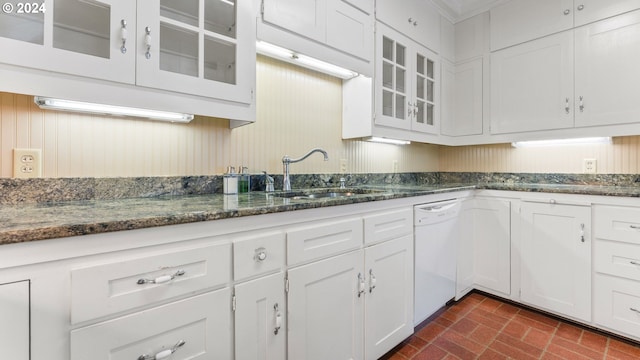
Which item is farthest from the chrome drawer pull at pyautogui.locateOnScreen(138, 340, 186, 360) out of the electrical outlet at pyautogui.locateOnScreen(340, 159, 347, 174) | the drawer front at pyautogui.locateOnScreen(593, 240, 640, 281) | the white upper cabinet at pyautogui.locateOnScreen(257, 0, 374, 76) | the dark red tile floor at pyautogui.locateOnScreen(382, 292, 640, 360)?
the drawer front at pyautogui.locateOnScreen(593, 240, 640, 281)

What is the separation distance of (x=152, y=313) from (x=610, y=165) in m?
3.15

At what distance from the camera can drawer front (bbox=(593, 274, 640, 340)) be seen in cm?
168

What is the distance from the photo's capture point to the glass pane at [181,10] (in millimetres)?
1162

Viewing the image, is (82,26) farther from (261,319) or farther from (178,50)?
(261,319)

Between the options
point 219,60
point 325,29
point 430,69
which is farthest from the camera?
point 430,69

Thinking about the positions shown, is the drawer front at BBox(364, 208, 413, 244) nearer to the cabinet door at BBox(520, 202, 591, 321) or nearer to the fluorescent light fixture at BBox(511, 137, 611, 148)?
the cabinet door at BBox(520, 202, 591, 321)

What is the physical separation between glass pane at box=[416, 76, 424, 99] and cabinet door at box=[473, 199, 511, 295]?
1016 mm

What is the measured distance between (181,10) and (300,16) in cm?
62

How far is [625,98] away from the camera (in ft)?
6.53

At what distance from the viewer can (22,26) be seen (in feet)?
3.01

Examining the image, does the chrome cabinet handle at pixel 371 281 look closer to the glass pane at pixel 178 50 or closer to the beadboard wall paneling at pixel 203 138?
the beadboard wall paneling at pixel 203 138

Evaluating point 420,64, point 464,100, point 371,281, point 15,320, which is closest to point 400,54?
point 420,64

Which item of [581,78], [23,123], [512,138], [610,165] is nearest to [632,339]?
[610,165]

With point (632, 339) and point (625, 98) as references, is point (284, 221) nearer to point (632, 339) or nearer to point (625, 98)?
point (632, 339)
